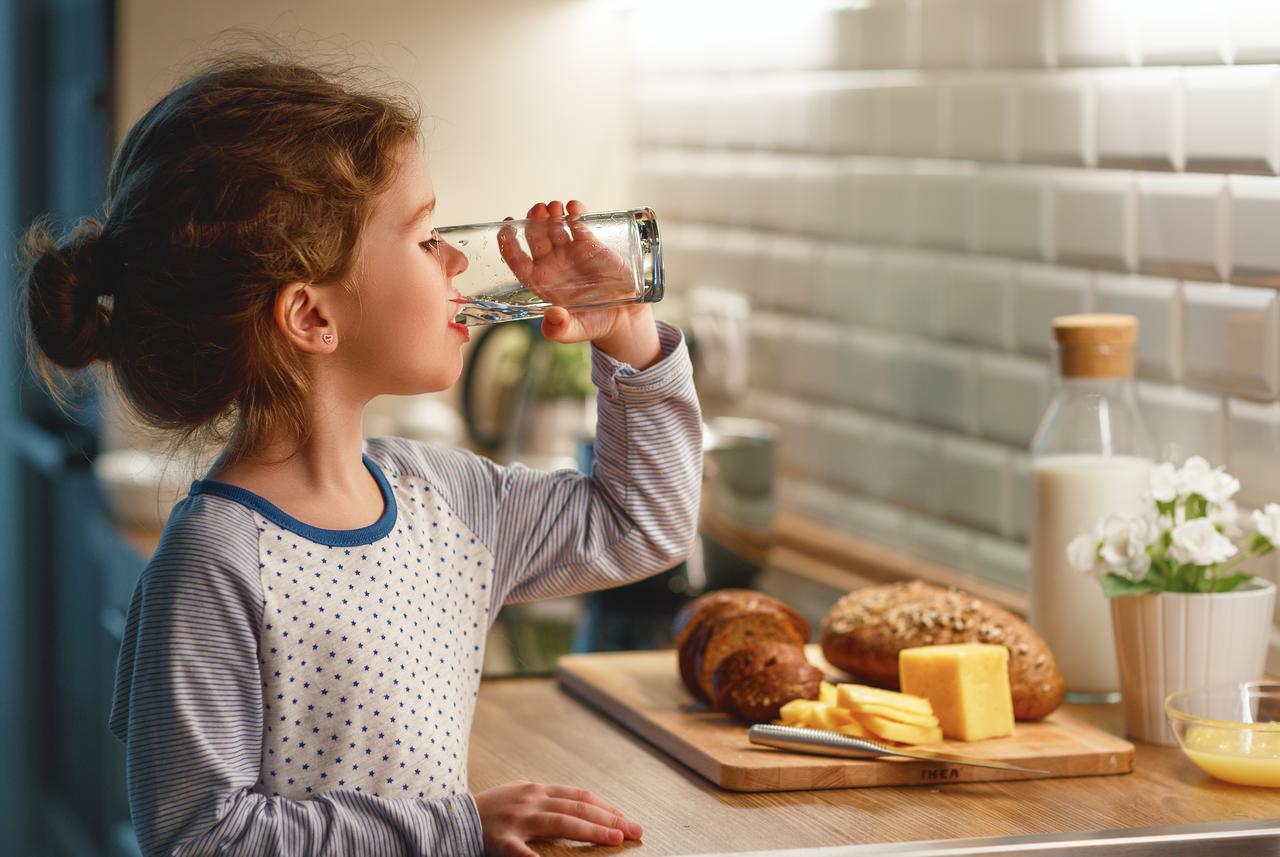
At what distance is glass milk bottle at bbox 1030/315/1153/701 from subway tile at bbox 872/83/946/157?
1.59 feet

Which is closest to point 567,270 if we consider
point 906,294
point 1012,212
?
point 1012,212

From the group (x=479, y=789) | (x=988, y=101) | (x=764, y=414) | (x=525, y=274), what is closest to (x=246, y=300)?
Result: (x=525, y=274)

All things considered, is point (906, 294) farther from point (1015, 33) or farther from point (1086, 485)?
point (1086, 485)

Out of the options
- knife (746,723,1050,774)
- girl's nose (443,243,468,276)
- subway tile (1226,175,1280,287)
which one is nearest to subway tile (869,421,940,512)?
subway tile (1226,175,1280,287)

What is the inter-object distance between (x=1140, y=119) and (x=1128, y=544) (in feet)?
1.45

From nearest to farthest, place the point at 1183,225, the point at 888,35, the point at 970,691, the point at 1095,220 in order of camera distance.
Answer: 1. the point at 970,691
2. the point at 1183,225
3. the point at 1095,220
4. the point at 888,35

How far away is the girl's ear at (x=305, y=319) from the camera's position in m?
1.02

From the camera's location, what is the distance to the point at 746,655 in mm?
1203

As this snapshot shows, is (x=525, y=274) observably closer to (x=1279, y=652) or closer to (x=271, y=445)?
(x=271, y=445)

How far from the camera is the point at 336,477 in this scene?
106 cm

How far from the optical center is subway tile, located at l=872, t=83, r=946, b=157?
5.83 ft

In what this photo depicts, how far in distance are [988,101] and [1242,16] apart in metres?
0.39

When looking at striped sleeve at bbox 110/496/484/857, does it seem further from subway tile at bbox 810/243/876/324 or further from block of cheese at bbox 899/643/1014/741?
subway tile at bbox 810/243/876/324

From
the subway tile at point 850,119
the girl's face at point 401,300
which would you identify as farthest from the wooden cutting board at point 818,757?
the subway tile at point 850,119
